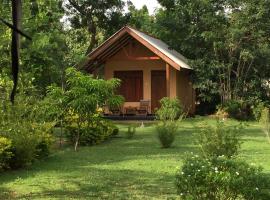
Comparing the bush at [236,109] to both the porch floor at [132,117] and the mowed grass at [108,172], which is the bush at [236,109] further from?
the mowed grass at [108,172]

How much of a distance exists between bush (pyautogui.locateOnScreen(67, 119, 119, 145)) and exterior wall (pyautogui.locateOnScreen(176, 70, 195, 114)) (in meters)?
10.8

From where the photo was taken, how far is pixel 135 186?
7574 mm

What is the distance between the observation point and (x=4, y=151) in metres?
9.28

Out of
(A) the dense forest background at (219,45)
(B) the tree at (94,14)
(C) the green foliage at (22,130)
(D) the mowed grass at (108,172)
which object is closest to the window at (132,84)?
(A) the dense forest background at (219,45)

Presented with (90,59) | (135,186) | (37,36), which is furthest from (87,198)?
(90,59)

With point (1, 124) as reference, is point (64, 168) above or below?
below

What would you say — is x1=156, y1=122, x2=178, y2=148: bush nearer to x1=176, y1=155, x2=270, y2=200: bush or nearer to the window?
x1=176, y1=155, x2=270, y2=200: bush

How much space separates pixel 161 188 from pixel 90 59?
58.4 ft

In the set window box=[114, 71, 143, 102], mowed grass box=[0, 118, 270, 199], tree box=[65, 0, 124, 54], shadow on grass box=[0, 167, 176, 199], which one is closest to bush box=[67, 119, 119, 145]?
mowed grass box=[0, 118, 270, 199]

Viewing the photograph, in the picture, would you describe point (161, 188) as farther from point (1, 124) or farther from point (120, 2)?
point (120, 2)

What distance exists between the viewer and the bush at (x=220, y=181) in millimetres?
4273

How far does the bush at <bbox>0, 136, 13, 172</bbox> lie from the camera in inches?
362

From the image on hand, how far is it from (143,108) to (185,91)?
150 inches

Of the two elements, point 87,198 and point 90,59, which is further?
point 90,59
